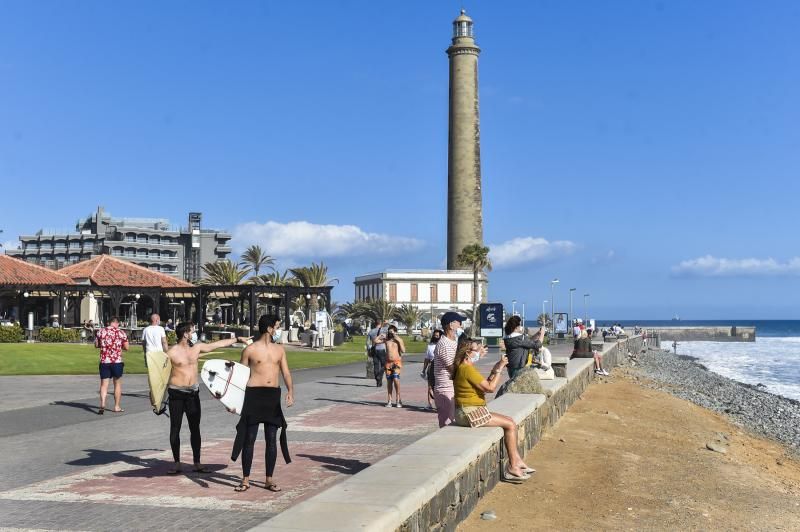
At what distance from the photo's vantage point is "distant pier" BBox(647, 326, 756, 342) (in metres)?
156

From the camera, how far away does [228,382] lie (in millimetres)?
9523

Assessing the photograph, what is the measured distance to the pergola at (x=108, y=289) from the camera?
50.8 metres

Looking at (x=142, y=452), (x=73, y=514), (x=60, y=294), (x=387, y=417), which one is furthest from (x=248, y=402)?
(x=60, y=294)

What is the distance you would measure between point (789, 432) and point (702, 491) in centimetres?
1830

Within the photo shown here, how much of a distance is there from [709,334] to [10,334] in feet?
457

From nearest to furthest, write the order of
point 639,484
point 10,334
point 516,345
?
1. point 639,484
2. point 516,345
3. point 10,334

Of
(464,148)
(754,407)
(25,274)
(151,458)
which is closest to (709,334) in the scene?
(464,148)

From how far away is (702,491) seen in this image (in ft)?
37.7

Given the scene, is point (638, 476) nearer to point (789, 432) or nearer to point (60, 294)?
point (789, 432)

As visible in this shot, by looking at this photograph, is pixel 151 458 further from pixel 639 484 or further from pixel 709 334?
pixel 709 334

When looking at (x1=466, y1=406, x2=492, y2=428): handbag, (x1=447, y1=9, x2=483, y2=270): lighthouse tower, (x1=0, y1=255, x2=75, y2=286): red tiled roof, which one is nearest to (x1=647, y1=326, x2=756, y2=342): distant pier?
(x1=447, y1=9, x2=483, y2=270): lighthouse tower

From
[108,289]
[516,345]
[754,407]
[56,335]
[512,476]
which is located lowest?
[754,407]

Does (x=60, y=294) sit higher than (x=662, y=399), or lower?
higher

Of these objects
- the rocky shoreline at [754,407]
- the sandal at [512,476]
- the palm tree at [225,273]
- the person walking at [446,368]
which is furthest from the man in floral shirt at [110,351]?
the palm tree at [225,273]
